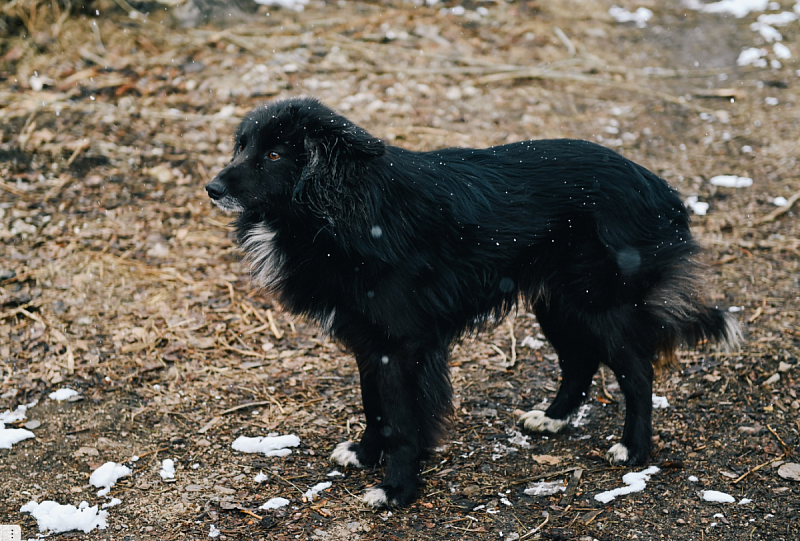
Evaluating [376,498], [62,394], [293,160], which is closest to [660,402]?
[376,498]

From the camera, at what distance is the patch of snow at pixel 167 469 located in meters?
3.55

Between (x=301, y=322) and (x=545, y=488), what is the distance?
1.97 meters

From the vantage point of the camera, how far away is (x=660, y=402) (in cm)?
416

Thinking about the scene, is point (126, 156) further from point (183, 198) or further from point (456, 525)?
point (456, 525)

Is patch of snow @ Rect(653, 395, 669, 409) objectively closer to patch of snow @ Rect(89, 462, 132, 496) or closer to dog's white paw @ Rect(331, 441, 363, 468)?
dog's white paw @ Rect(331, 441, 363, 468)

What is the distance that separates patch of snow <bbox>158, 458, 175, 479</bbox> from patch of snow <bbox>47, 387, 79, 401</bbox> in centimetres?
89

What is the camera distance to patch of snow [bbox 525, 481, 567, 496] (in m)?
3.48

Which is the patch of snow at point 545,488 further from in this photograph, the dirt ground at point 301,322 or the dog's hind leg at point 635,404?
the dog's hind leg at point 635,404

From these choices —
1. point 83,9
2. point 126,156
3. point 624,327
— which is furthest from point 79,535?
point 83,9

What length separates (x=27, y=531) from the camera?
3139 mm

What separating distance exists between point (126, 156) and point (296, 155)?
3.65 metres

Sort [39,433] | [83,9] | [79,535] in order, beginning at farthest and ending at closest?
[83,9] < [39,433] < [79,535]

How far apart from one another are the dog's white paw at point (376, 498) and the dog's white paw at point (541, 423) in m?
1.03

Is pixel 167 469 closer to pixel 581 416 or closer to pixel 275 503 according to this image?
pixel 275 503
